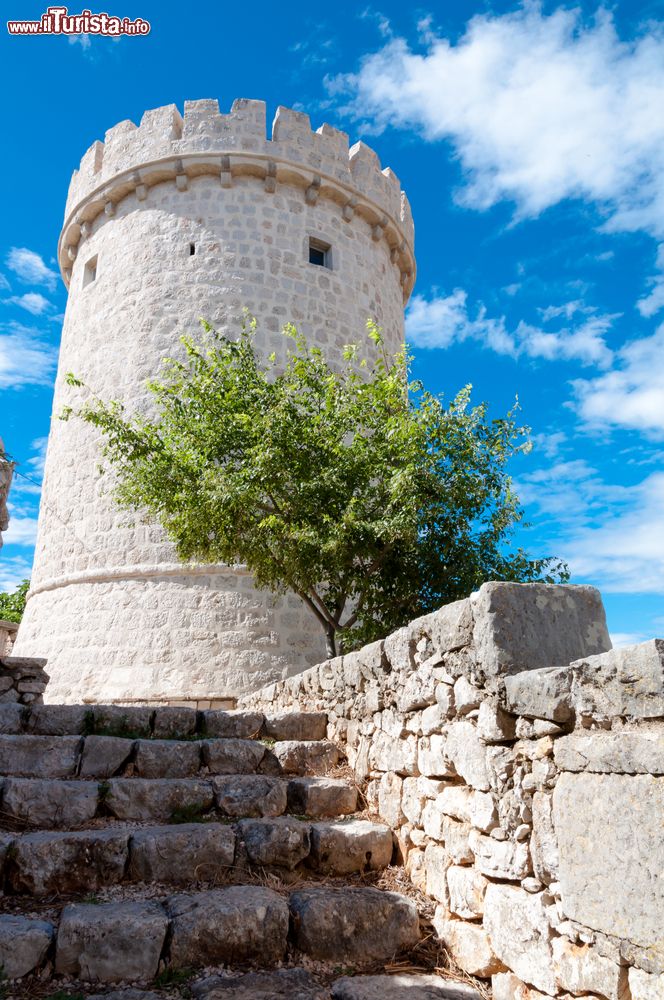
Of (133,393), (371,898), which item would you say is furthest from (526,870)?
(133,393)

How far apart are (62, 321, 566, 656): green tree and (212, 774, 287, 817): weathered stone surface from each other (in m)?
2.62

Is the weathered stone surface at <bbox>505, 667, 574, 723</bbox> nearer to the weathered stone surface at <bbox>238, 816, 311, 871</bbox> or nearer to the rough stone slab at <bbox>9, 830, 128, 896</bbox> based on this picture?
the weathered stone surface at <bbox>238, 816, 311, 871</bbox>

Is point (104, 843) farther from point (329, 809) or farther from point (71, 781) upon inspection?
point (329, 809)

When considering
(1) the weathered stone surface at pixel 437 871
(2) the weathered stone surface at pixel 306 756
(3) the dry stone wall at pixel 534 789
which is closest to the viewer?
(3) the dry stone wall at pixel 534 789

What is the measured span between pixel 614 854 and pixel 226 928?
1.61 m

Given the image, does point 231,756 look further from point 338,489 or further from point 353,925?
point 338,489

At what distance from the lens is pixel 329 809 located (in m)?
4.09

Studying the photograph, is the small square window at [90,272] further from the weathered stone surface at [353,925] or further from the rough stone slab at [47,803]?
the weathered stone surface at [353,925]

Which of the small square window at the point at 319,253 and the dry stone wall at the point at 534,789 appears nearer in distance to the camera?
the dry stone wall at the point at 534,789

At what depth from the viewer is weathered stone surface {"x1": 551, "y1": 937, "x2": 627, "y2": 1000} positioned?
2051 mm

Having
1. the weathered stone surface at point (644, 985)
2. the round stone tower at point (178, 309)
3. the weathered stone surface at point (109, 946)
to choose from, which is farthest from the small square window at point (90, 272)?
the weathered stone surface at point (644, 985)

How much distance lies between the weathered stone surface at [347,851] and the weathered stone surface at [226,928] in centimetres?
54

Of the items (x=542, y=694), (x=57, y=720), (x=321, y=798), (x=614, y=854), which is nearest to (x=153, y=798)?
(x=321, y=798)

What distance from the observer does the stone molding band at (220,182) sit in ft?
37.8
